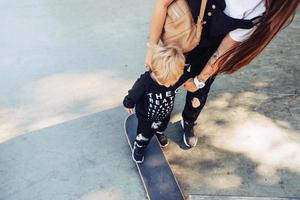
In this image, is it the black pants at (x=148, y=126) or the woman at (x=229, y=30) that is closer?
the woman at (x=229, y=30)

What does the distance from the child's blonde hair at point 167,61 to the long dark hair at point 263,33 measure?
27cm

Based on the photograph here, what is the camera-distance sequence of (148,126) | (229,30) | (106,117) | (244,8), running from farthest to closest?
(106,117) < (148,126) < (229,30) < (244,8)

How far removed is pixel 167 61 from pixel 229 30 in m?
0.35

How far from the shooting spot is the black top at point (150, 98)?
198 centimetres

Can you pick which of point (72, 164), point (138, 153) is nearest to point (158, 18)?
point (138, 153)

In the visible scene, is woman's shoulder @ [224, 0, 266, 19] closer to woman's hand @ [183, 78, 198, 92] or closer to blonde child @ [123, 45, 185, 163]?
blonde child @ [123, 45, 185, 163]

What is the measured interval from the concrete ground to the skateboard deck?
0.19 ft

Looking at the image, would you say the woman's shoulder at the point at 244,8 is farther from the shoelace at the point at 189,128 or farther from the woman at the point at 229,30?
the shoelace at the point at 189,128

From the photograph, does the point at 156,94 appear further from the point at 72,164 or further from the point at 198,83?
the point at 72,164

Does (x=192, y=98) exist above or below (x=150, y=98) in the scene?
below

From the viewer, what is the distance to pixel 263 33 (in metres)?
1.74

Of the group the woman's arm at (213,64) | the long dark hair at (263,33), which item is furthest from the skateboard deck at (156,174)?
the long dark hair at (263,33)

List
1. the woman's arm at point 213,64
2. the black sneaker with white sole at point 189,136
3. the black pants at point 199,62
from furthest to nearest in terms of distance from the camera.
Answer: the black sneaker with white sole at point 189,136
the black pants at point 199,62
the woman's arm at point 213,64

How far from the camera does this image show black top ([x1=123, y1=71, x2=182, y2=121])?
198 cm
